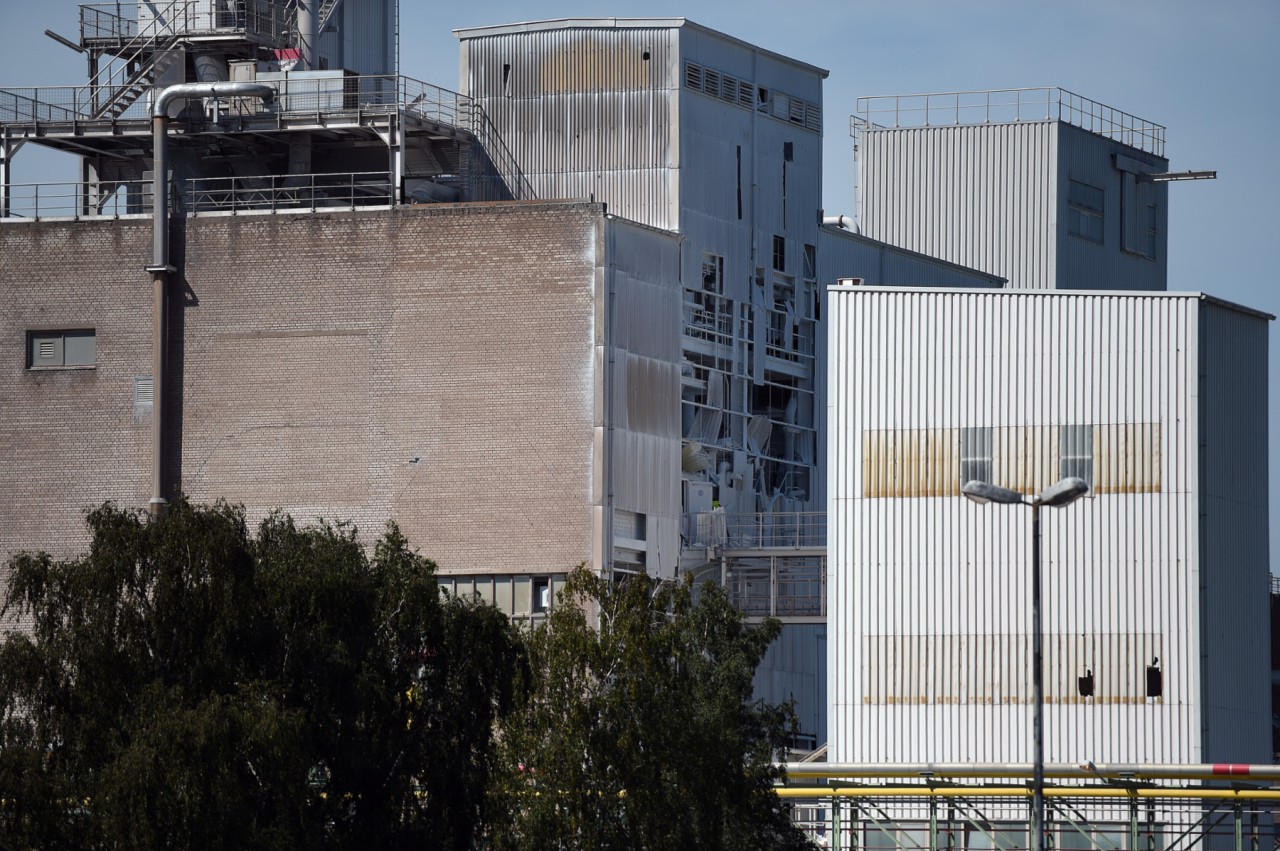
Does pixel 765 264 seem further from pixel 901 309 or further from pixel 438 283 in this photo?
pixel 901 309

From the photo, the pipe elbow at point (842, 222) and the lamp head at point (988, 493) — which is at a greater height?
the pipe elbow at point (842, 222)

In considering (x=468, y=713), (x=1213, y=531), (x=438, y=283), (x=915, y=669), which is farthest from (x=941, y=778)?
(x=438, y=283)

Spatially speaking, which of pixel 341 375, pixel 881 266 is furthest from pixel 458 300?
pixel 881 266

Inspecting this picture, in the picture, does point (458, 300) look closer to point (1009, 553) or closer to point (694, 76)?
point (694, 76)

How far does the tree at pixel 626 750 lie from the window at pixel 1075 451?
9.91 m

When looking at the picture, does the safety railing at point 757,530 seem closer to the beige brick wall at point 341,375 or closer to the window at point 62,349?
the beige brick wall at point 341,375

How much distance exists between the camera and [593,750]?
37.7 m

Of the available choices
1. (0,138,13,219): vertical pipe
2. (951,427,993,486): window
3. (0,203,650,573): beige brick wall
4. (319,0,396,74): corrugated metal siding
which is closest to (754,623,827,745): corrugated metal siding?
Answer: (0,203,650,573): beige brick wall

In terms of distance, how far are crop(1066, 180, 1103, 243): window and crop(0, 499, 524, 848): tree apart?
45897 mm

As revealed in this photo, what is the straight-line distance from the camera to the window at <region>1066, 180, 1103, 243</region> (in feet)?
257

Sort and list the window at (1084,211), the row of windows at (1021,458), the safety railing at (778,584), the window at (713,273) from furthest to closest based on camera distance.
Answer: the window at (1084,211) → the window at (713,273) → the safety railing at (778,584) → the row of windows at (1021,458)

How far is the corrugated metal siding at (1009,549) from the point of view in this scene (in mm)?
46781

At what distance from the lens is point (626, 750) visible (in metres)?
37.6

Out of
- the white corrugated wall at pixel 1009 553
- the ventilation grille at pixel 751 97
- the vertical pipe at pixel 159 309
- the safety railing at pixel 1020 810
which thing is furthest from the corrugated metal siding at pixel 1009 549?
the vertical pipe at pixel 159 309
